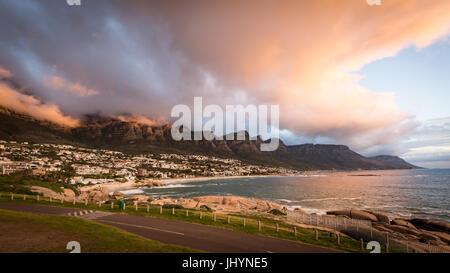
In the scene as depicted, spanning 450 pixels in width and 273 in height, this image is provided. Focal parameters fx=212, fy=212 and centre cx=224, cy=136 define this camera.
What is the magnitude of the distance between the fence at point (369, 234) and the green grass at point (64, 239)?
2137 cm

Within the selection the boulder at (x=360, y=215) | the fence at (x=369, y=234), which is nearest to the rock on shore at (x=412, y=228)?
the boulder at (x=360, y=215)

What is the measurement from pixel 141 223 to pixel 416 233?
3866 cm

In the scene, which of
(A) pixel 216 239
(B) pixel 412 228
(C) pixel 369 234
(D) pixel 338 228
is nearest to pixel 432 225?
(B) pixel 412 228

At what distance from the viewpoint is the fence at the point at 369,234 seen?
68.0 feet

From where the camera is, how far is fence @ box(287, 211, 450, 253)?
2072cm

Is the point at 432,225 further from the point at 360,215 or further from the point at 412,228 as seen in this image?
the point at 360,215

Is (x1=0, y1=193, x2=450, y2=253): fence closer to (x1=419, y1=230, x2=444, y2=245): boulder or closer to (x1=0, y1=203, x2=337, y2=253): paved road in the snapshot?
(x1=0, y1=203, x2=337, y2=253): paved road

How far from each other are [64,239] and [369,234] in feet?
98.6

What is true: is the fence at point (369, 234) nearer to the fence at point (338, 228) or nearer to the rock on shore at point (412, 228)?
the fence at point (338, 228)
